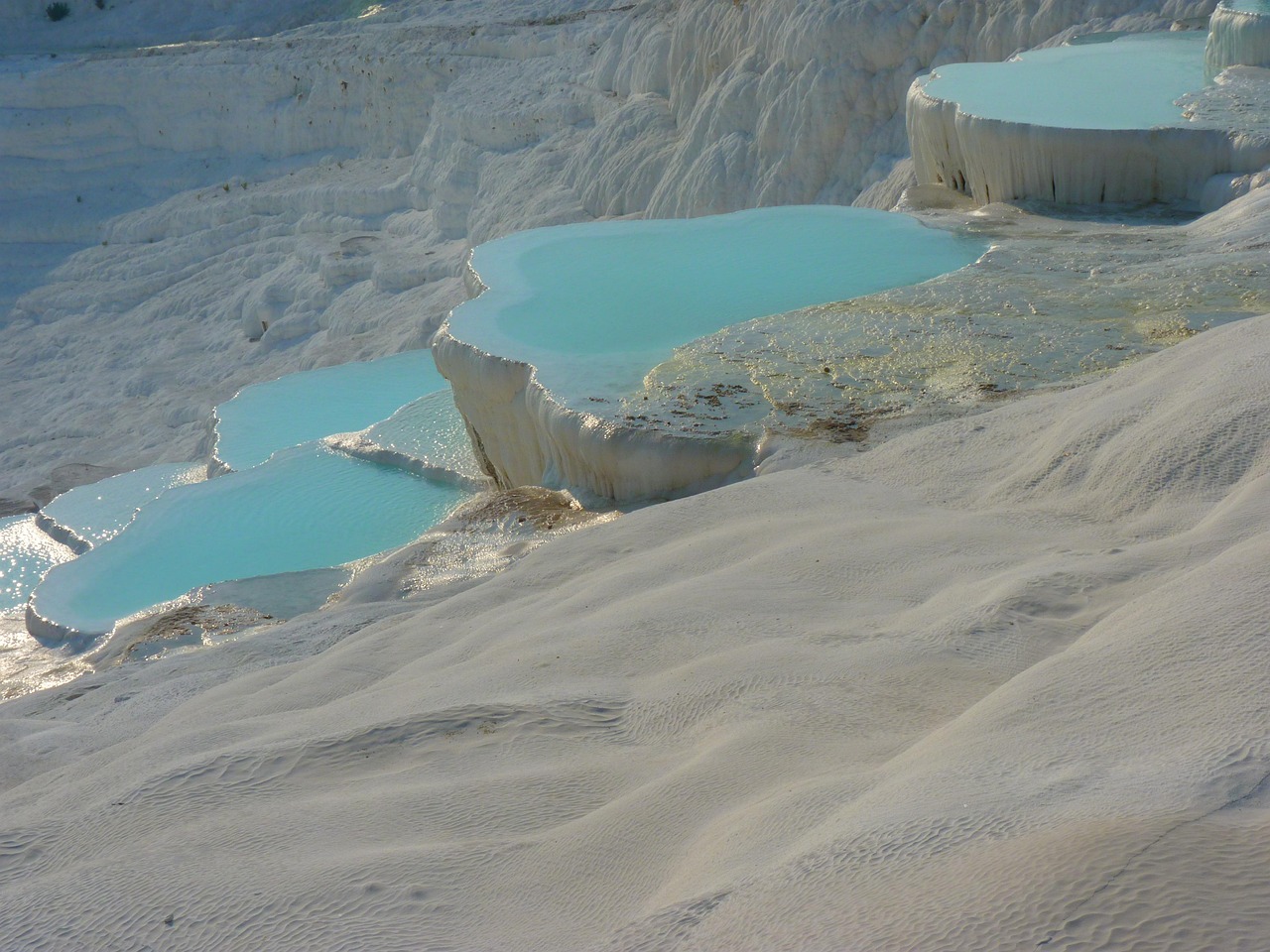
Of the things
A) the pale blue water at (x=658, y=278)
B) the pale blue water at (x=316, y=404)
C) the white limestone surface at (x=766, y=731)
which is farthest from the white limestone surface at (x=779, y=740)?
the pale blue water at (x=316, y=404)

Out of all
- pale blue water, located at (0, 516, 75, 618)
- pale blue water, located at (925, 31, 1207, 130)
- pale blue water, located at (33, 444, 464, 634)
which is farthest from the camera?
pale blue water, located at (0, 516, 75, 618)

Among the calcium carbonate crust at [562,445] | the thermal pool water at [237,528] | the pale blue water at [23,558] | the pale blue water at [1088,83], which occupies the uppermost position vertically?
the pale blue water at [1088,83]

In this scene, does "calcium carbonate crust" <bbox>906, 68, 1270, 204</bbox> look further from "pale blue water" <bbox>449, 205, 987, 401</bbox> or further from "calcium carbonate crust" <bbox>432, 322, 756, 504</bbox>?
"calcium carbonate crust" <bbox>432, 322, 756, 504</bbox>

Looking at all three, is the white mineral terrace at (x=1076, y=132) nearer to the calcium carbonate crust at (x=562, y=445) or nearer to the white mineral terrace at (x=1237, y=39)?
the white mineral terrace at (x=1237, y=39)

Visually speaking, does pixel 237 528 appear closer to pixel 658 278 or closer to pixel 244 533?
pixel 244 533

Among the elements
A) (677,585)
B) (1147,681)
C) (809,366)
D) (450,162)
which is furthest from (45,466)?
(1147,681)

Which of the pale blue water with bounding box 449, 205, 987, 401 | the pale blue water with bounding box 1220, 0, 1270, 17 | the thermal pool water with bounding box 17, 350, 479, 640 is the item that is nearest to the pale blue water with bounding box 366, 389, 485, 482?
the thermal pool water with bounding box 17, 350, 479, 640
